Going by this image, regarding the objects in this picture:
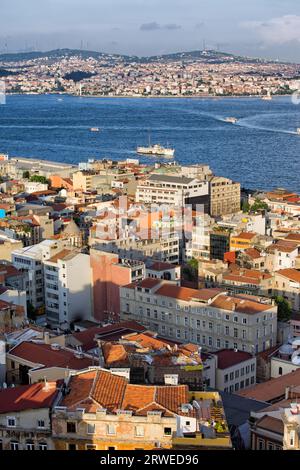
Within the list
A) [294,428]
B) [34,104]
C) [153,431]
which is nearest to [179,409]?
[153,431]

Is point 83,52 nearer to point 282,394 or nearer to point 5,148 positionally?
point 5,148

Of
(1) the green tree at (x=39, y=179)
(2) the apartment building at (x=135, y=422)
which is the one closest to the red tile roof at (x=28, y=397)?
(2) the apartment building at (x=135, y=422)

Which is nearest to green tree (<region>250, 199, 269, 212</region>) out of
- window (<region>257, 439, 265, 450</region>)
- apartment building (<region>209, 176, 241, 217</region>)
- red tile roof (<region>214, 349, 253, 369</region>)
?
apartment building (<region>209, 176, 241, 217</region>)

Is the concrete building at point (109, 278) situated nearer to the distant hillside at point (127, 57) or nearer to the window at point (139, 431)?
the window at point (139, 431)

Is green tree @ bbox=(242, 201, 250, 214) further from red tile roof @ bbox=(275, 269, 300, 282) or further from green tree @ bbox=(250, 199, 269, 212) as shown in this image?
red tile roof @ bbox=(275, 269, 300, 282)

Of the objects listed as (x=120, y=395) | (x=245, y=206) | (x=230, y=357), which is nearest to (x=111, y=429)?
(x=120, y=395)
